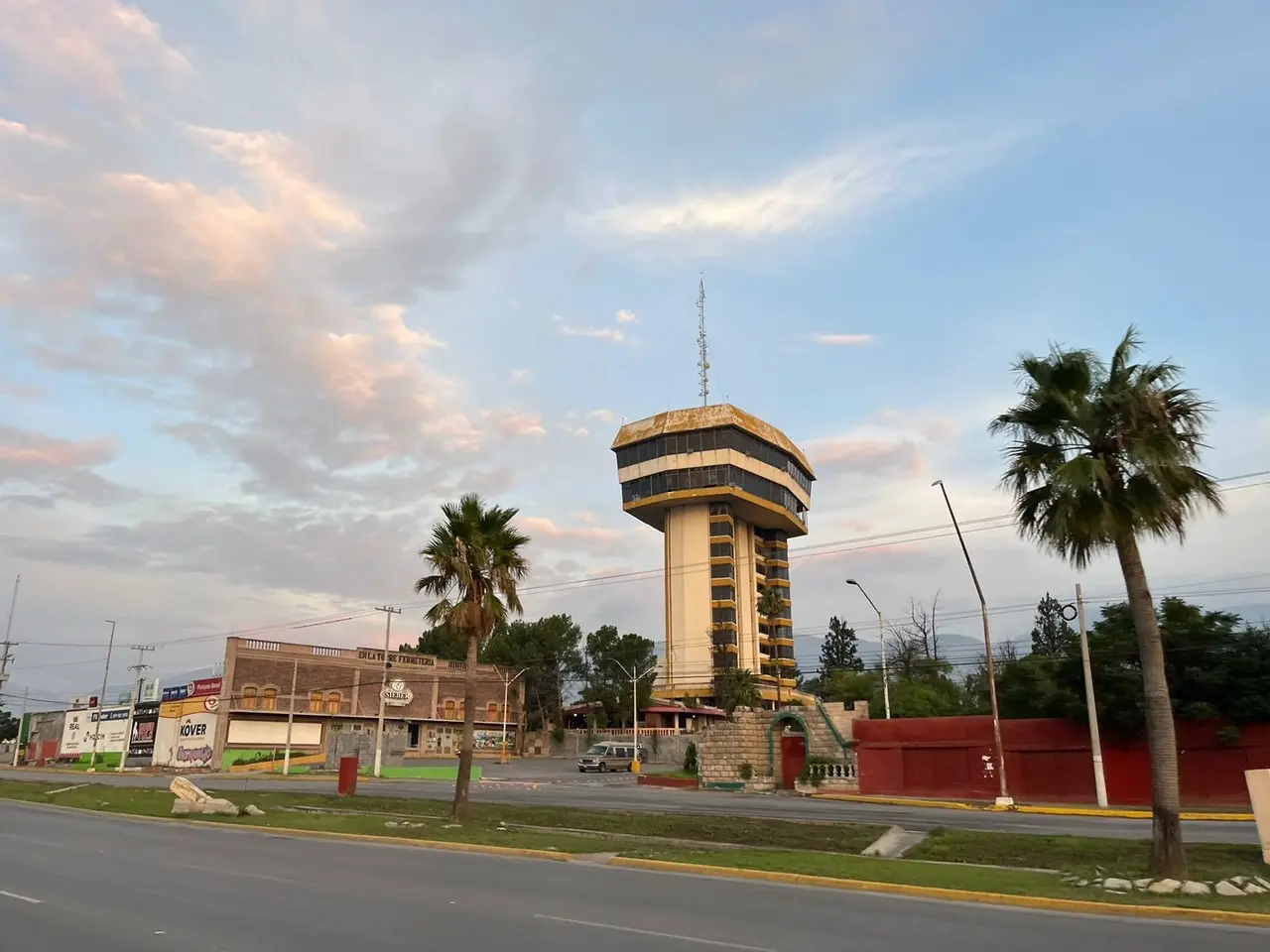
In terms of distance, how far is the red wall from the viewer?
110 ft

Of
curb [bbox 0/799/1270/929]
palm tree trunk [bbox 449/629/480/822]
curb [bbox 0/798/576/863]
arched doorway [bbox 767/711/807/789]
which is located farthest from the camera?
arched doorway [bbox 767/711/807/789]

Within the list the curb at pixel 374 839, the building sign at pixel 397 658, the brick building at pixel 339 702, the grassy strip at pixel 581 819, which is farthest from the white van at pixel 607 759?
the curb at pixel 374 839

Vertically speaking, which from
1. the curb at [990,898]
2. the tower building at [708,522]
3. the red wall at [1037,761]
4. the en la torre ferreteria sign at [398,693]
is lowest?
the curb at [990,898]

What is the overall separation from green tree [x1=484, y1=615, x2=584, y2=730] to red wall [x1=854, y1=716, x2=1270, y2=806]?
6834cm

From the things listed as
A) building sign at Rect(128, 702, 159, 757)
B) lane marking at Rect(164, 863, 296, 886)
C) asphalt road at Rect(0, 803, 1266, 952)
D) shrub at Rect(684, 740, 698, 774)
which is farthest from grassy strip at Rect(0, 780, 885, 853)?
building sign at Rect(128, 702, 159, 757)

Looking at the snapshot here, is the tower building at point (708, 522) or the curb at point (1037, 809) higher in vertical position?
the tower building at point (708, 522)

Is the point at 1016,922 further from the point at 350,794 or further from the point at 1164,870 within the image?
the point at 350,794

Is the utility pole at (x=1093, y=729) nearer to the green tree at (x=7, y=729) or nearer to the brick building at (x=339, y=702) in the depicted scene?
the brick building at (x=339, y=702)

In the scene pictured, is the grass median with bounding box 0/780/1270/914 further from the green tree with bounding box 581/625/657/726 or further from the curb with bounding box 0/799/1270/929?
the green tree with bounding box 581/625/657/726

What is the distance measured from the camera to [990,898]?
1370cm

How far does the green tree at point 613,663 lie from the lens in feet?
364

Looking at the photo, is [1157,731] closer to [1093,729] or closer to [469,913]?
[469,913]

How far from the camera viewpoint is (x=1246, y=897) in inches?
→ 528

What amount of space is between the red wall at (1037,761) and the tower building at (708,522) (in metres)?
77.2
